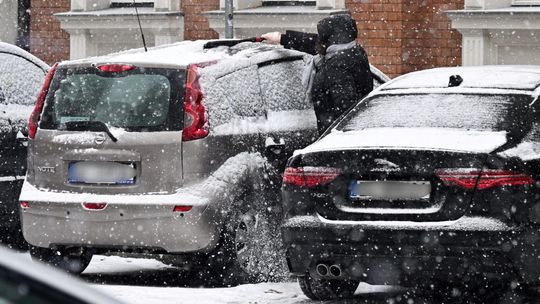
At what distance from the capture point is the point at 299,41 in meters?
9.98

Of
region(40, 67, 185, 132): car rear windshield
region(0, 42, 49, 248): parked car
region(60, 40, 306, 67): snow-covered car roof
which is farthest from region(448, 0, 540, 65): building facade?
region(40, 67, 185, 132): car rear windshield

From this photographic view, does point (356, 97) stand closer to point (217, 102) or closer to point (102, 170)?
point (217, 102)

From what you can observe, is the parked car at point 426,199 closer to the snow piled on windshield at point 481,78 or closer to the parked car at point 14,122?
the snow piled on windshield at point 481,78

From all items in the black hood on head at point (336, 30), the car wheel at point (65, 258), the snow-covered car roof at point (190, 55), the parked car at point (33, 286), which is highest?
the parked car at point (33, 286)

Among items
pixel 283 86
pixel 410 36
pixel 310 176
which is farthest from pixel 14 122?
pixel 410 36

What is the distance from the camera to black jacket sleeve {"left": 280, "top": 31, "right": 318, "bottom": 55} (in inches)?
392

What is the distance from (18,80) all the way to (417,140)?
4336mm

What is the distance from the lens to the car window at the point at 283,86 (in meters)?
8.78

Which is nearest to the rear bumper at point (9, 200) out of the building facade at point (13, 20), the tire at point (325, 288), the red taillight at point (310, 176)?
the tire at point (325, 288)

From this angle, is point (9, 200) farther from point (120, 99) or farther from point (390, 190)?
point (390, 190)

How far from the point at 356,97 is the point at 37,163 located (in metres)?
2.52

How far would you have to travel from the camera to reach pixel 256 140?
27.7 feet

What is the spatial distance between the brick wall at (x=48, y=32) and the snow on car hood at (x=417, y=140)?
12265 millimetres

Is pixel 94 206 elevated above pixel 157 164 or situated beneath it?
situated beneath
